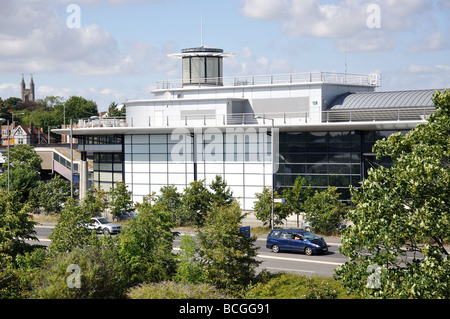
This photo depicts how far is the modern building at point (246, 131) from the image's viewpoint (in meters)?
43.9

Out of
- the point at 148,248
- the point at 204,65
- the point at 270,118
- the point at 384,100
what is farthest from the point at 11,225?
the point at 204,65

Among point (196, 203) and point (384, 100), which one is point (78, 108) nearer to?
point (196, 203)

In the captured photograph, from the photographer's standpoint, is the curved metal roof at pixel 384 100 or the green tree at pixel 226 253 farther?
the curved metal roof at pixel 384 100

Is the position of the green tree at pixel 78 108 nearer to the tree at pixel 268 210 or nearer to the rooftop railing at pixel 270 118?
the rooftop railing at pixel 270 118

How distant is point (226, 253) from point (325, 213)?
688 inches

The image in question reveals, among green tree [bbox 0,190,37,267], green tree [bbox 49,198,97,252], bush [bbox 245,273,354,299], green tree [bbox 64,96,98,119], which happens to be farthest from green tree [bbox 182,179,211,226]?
green tree [bbox 64,96,98,119]

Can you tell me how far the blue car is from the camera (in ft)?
106

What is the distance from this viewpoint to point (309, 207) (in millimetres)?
40219

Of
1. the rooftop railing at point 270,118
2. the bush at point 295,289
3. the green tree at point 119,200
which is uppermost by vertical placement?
the rooftop railing at point 270,118

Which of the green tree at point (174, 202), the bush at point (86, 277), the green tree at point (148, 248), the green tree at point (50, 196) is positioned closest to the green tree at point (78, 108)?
the green tree at point (50, 196)

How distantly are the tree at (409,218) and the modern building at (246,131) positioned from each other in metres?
27.0

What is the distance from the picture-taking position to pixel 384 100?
43.8 metres
